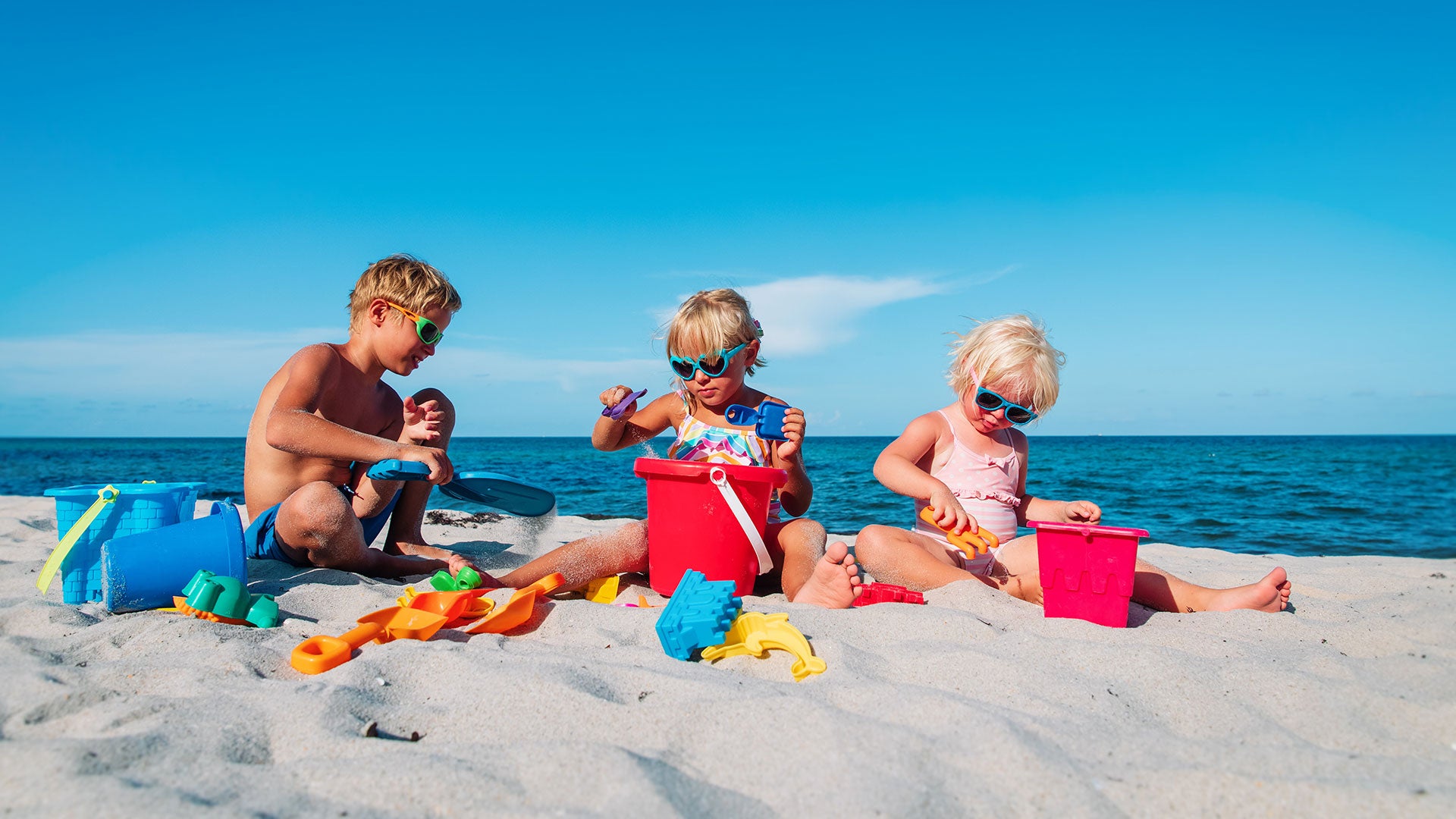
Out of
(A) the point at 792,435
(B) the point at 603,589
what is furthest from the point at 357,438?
(A) the point at 792,435

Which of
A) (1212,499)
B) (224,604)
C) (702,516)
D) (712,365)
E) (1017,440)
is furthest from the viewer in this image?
(1212,499)

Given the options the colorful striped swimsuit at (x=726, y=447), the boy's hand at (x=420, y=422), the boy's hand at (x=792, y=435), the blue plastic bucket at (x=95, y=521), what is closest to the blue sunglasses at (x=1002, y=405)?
the boy's hand at (x=792, y=435)

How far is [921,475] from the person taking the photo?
302 cm

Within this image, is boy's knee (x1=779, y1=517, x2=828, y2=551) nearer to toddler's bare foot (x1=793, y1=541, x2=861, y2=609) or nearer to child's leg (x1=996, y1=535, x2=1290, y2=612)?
toddler's bare foot (x1=793, y1=541, x2=861, y2=609)

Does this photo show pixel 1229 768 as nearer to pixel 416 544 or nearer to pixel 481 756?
pixel 481 756

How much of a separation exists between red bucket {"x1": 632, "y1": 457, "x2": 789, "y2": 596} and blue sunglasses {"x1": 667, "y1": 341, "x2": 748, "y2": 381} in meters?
0.50

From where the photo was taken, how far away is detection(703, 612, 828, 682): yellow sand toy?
1.90m

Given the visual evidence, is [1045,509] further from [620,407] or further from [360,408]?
[360,408]

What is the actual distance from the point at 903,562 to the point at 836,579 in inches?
15.7

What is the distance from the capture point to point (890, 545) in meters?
2.98

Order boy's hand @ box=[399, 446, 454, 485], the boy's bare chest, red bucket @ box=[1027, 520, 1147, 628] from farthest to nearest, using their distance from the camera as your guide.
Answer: the boy's bare chest → boy's hand @ box=[399, 446, 454, 485] → red bucket @ box=[1027, 520, 1147, 628]

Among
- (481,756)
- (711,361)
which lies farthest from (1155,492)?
(481,756)

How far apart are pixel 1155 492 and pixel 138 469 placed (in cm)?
2605

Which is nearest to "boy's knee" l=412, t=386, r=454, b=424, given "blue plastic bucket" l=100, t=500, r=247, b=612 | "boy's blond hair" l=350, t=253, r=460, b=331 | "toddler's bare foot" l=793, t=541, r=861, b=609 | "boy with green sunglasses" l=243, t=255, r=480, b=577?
"boy with green sunglasses" l=243, t=255, r=480, b=577
